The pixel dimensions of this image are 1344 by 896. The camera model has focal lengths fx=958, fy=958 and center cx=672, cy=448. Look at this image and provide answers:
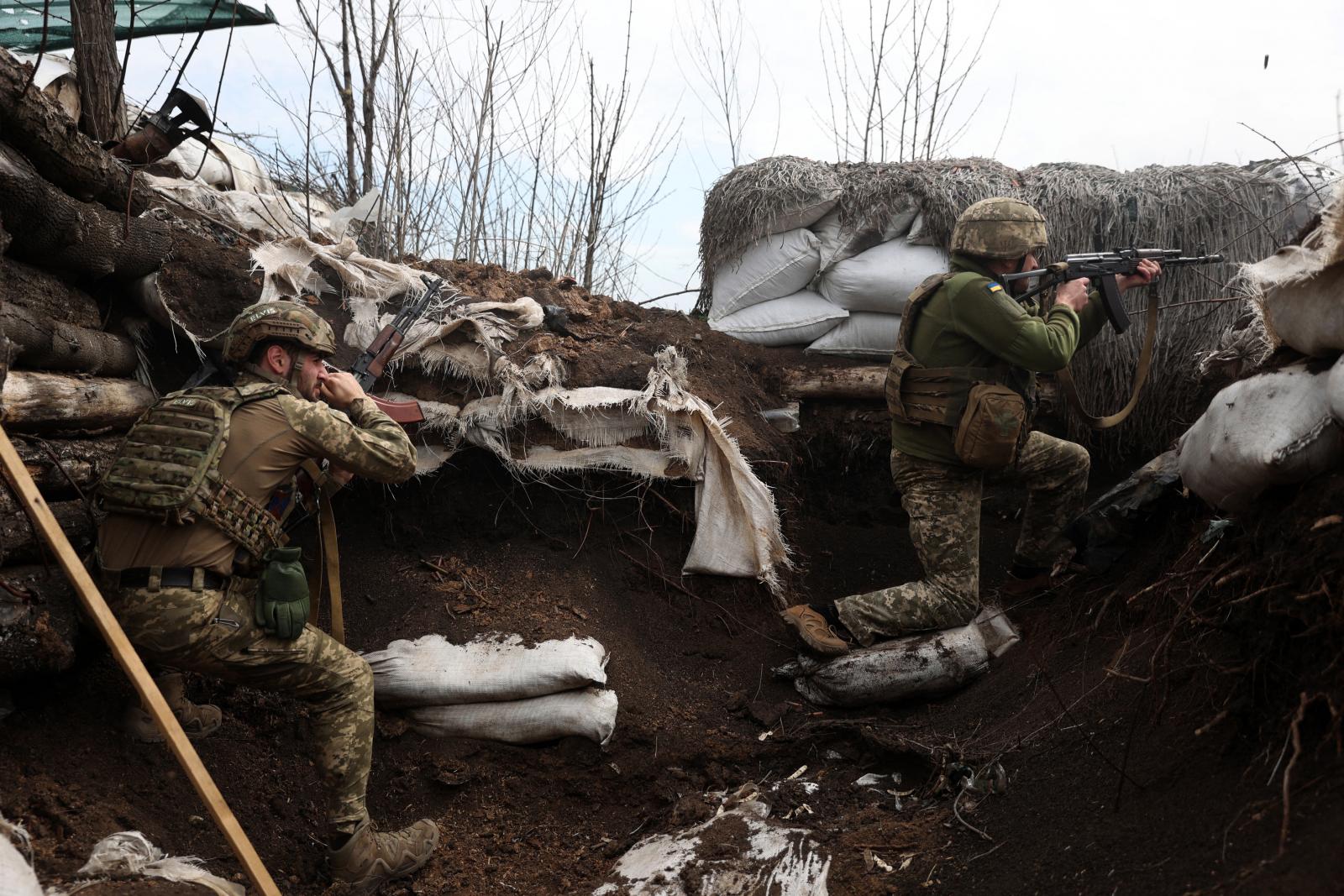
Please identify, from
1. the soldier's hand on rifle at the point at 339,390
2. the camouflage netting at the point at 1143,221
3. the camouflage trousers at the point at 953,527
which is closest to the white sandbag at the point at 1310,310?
the camouflage trousers at the point at 953,527

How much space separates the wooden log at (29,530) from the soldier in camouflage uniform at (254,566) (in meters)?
0.21

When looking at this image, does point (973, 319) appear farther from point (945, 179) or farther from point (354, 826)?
point (354, 826)

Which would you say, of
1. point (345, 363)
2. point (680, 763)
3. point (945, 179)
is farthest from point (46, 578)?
point (945, 179)

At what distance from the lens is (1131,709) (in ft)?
8.38

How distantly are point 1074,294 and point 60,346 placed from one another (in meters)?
3.59

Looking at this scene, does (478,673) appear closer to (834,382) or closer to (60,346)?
(60,346)

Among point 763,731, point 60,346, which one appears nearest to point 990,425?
point 763,731

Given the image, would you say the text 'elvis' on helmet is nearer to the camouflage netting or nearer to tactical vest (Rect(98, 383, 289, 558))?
tactical vest (Rect(98, 383, 289, 558))

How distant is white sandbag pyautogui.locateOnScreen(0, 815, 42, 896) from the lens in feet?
6.03

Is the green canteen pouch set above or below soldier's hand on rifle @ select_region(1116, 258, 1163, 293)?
below

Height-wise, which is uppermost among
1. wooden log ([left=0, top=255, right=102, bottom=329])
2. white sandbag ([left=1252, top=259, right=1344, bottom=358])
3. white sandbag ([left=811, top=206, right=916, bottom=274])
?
white sandbag ([left=811, top=206, right=916, bottom=274])

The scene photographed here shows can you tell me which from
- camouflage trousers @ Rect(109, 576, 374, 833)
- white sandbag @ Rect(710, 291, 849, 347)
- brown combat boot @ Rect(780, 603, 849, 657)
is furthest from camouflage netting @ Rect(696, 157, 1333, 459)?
camouflage trousers @ Rect(109, 576, 374, 833)

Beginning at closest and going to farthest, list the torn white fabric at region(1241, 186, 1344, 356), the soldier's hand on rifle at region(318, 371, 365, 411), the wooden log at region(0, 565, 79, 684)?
the torn white fabric at region(1241, 186, 1344, 356), the wooden log at region(0, 565, 79, 684), the soldier's hand on rifle at region(318, 371, 365, 411)

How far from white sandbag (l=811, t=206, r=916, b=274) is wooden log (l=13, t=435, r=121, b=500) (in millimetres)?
3424
